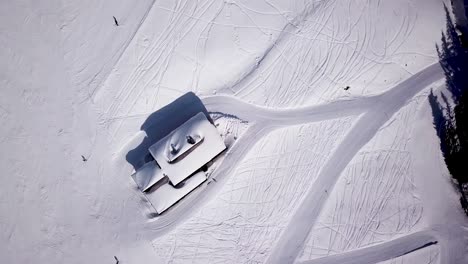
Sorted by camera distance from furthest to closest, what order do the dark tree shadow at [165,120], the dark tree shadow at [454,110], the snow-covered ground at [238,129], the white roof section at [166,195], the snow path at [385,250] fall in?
the dark tree shadow at [165,120], the snow-covered ground at [238,129], the snow path at [385,250], the dark tree shadow at [454,110], the white roof section at [166,195]

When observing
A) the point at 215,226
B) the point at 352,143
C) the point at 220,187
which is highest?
the point at 352,143

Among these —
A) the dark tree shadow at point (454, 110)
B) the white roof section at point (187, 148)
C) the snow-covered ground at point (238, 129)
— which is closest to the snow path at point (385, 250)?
the snow-covered ground at point (238, 129)

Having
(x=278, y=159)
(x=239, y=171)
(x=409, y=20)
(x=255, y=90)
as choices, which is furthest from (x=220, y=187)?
(x=409, y=20)

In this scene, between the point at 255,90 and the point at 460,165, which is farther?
the point at 255,90

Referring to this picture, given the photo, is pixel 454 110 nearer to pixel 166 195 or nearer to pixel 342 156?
pixel 342 156

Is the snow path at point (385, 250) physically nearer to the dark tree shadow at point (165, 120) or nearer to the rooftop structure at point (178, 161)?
the rooftop structure at point (178, 161)

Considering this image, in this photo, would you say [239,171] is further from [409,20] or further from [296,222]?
[409,20]
